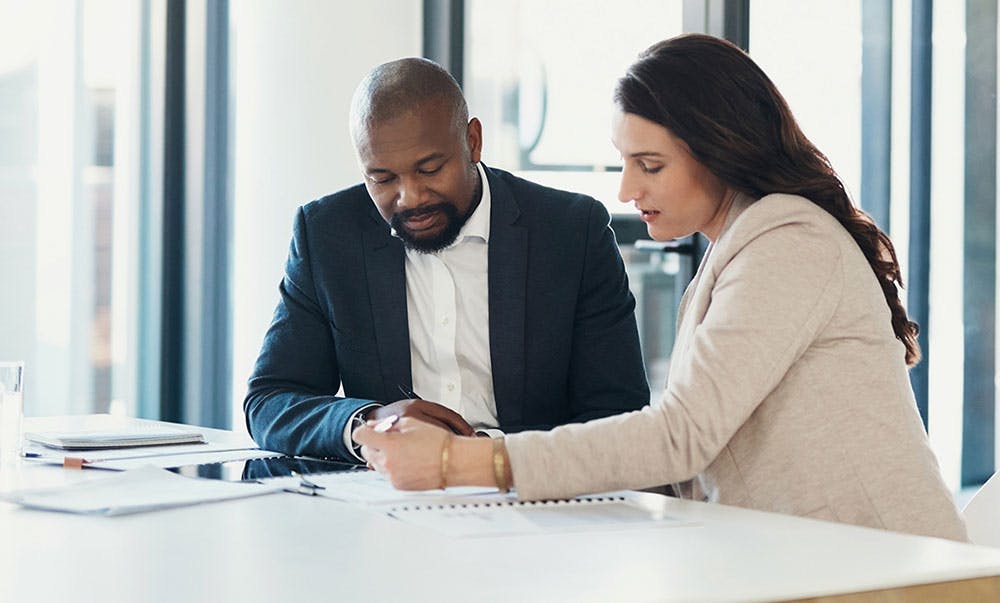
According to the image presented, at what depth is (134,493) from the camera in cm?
150

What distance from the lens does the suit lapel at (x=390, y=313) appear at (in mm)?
2193

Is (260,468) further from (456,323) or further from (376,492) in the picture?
(456,323)

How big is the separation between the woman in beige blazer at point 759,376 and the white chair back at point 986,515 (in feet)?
0.54

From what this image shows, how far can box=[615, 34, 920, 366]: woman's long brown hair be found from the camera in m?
1.63

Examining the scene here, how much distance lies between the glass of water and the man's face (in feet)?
2.10

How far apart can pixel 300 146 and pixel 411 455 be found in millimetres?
2621

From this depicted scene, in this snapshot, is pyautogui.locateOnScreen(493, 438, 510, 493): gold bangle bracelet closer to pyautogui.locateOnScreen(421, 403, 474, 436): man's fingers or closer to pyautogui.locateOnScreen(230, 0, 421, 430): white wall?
pyautogui.locateOnScreen(421, 403, 474, 436): man's fingers

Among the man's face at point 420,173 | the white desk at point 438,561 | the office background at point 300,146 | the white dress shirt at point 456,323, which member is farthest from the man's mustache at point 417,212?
the office background at point 300,146

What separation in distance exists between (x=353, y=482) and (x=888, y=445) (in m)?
0.65

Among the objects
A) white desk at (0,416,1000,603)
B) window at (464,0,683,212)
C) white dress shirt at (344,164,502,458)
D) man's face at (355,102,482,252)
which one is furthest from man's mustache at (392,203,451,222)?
window at (464,0,683,212)

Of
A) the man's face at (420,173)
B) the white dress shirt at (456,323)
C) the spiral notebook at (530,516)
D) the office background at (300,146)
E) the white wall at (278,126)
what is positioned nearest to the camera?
the spiral notebook at (530,516)

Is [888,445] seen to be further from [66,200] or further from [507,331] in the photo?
[66,200]

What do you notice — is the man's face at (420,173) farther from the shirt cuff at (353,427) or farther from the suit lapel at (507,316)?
the shirt cuff at (353,427)

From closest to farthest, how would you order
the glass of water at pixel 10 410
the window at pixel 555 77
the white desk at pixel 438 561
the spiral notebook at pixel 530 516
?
1. the white desk at pixel 438 561
2. the spiral notebook at pixel 530 516
3. the glass of water at pixel 10 410
4. the window at pixel 555 77
